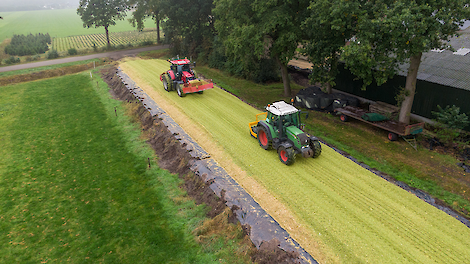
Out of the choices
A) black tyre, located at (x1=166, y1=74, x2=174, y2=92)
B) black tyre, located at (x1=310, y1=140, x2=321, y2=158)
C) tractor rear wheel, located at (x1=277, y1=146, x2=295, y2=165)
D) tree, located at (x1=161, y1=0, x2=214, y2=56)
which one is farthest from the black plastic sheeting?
tree, located at (x1=161, y1=0, x2=214, y2=56)

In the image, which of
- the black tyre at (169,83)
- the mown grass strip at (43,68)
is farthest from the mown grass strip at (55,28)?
the black tyre at (169,83)

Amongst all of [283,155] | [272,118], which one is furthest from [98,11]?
[283,155]

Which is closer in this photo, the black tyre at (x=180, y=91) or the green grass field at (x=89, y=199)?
the green grass field at (x=89, y=199)

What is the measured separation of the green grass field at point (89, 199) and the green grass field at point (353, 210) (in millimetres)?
3212

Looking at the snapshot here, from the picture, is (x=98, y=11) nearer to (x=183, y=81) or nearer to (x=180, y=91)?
(x=183, y=81)

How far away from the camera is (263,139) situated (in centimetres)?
1451

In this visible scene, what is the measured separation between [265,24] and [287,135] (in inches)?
378

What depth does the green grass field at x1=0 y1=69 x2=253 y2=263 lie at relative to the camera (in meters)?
9.40

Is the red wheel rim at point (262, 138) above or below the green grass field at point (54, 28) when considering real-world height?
below

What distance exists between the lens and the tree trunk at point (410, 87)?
1497cm

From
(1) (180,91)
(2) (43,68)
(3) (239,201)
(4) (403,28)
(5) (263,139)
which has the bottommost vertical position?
(3) (239,201)

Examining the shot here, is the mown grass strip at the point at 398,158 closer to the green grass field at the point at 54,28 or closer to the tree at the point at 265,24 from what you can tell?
the tree at the point at 265,24

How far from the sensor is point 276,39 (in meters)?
20.5

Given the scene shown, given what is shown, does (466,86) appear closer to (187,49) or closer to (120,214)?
(120,214)
